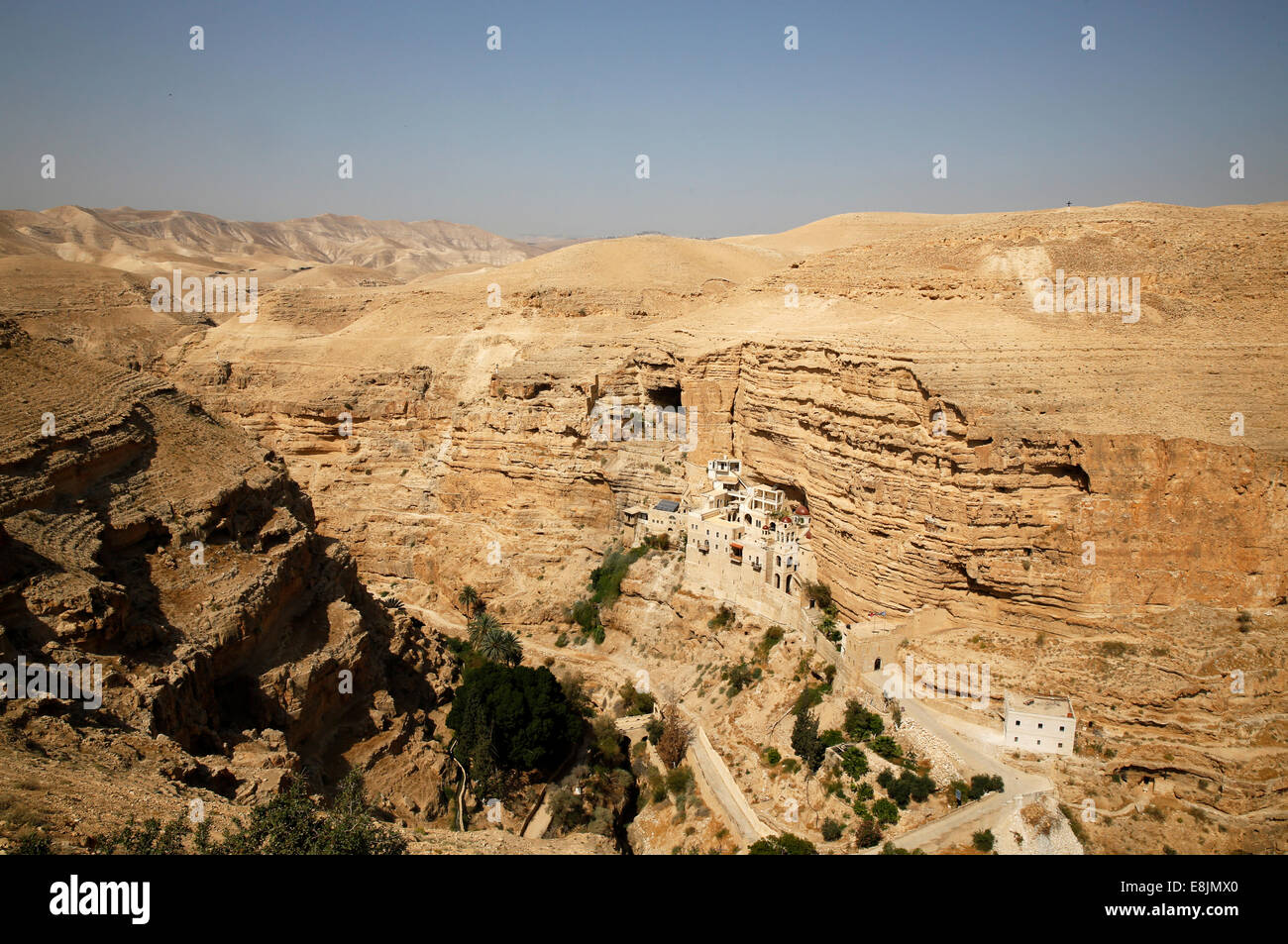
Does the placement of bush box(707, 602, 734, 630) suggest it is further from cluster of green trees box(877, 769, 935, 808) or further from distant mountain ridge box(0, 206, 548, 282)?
distant mountain ridge box(0, 206, 548, 282)

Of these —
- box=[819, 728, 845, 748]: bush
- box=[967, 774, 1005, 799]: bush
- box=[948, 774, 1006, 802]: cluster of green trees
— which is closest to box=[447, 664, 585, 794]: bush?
box=[819, 728, 845, 748]: bush

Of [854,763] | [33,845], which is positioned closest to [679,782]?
[854,763]

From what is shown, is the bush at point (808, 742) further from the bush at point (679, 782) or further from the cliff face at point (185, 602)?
the cliff face at point (185, 602)

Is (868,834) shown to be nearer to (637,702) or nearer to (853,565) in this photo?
(853,565)

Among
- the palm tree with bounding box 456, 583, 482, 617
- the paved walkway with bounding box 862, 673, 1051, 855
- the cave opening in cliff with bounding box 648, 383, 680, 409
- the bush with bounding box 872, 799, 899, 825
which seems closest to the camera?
the paved walkway with bounding box 862, 673, 1051, 855

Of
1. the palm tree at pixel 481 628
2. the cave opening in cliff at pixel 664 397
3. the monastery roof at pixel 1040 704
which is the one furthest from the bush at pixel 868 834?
the cave opening in cliff at pixel 664 397

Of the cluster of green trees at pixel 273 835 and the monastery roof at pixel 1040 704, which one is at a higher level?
the cluster of green trees at pixel 273 835
